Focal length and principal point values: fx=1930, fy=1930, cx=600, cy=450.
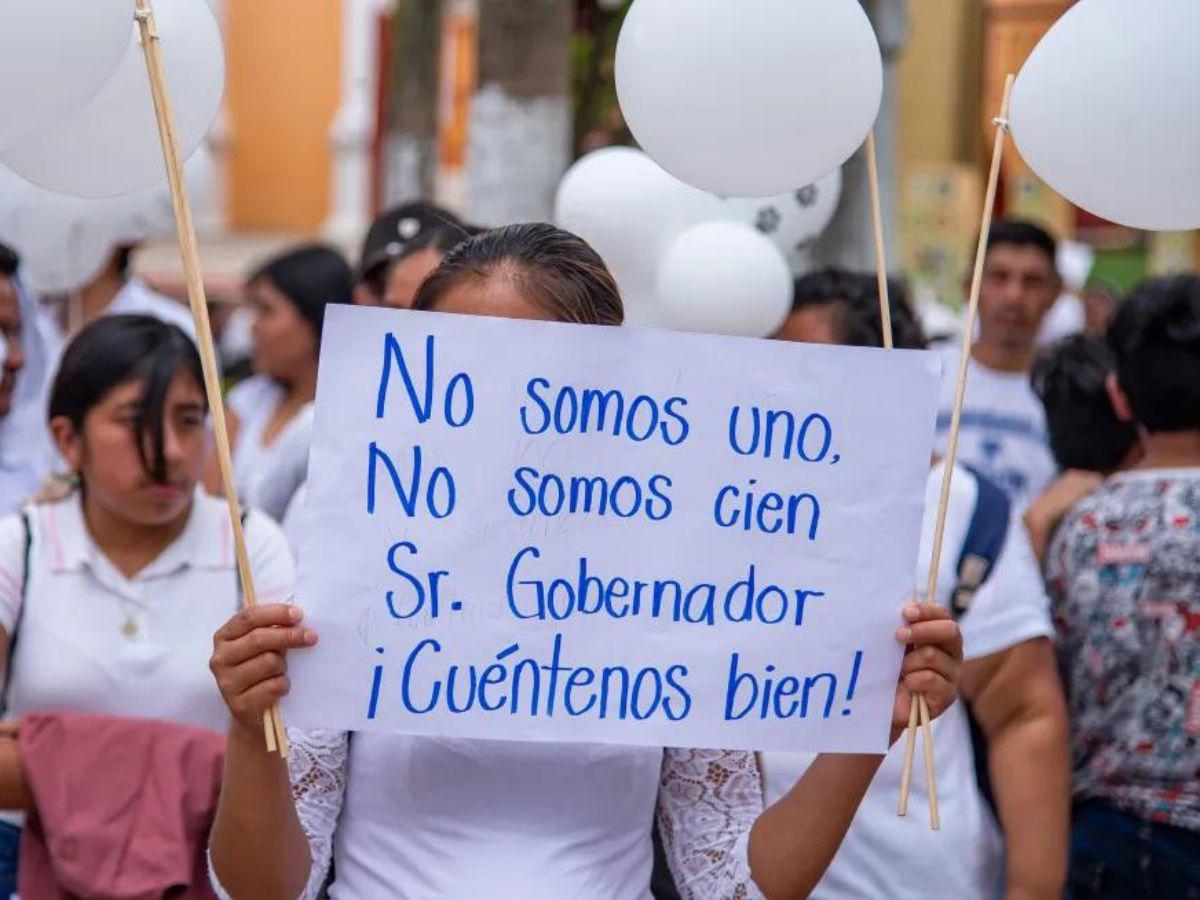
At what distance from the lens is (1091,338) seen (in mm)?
4531

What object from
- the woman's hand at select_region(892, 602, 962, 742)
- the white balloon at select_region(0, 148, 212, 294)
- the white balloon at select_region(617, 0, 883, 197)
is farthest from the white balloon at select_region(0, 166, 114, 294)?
the woman's hand at select_region(892, 602, 962, 742)

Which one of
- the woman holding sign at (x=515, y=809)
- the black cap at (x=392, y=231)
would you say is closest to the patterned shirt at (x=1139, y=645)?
the woman holding sign at (x=515, y=809)

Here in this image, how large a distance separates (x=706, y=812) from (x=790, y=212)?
1.99 meters

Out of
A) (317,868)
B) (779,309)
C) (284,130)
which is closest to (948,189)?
(779,309)

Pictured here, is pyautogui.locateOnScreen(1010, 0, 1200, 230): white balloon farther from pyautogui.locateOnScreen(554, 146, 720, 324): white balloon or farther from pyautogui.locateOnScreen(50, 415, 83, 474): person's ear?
pyautogui.locateOnScreen(50, 415, 83, 474): person's ear

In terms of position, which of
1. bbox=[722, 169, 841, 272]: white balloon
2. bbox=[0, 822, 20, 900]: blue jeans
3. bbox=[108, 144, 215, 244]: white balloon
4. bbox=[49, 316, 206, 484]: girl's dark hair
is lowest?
bbox=[0, 822, 20, 900]: blue jeans

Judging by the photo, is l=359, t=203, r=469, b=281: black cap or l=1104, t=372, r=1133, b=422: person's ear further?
l=359, t=203, r=469, b=281: black cap

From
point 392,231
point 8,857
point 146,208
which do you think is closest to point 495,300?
point 8,857

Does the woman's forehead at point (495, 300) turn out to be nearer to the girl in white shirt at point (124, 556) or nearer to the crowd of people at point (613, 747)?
the crowd of people at point (613, 747)

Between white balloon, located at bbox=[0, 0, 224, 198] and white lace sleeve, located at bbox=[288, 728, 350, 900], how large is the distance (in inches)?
34.6

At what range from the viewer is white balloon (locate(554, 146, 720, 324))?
13.1 feet

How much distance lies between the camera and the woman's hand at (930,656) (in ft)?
7.93

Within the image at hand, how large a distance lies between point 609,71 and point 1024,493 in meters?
2.86

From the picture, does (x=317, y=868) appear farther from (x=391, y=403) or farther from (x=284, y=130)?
(x=284, y=130)
